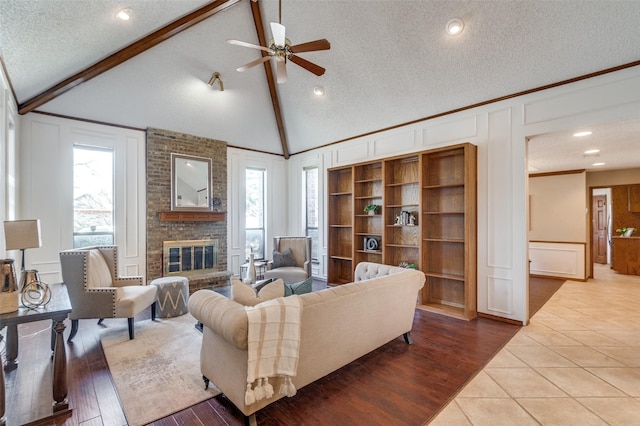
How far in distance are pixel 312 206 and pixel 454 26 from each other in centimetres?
452

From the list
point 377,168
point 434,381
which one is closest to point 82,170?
point 377,168

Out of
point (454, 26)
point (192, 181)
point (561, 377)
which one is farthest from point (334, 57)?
point (561, 377)

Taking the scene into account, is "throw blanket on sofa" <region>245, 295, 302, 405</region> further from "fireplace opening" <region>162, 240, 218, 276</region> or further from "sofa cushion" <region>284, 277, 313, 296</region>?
"fireplace opening" <region>162, 240, 218, 276</region>

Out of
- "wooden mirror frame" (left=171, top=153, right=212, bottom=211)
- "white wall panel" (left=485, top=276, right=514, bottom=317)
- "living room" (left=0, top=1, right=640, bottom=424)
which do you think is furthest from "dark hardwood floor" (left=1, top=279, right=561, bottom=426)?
"wooden mirror frame" (left=171, top=153, right=212, bottom=211)

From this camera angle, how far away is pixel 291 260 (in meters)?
5.65

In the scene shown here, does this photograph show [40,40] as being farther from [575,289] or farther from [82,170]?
[575,289]

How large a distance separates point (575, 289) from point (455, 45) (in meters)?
5.29

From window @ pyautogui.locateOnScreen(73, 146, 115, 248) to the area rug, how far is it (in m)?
2.13

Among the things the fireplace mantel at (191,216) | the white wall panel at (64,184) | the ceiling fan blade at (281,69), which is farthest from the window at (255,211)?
the ceiling fan blade at (281,69)

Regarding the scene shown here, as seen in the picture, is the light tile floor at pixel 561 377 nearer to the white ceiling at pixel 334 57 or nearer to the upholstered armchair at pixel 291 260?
the white ceiling at pixel 334 57

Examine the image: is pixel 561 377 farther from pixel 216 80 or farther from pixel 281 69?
pixel 216 80

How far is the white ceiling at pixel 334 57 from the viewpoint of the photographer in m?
3.09

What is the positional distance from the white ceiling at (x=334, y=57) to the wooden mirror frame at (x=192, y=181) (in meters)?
0.59

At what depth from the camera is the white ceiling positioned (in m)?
3.09
